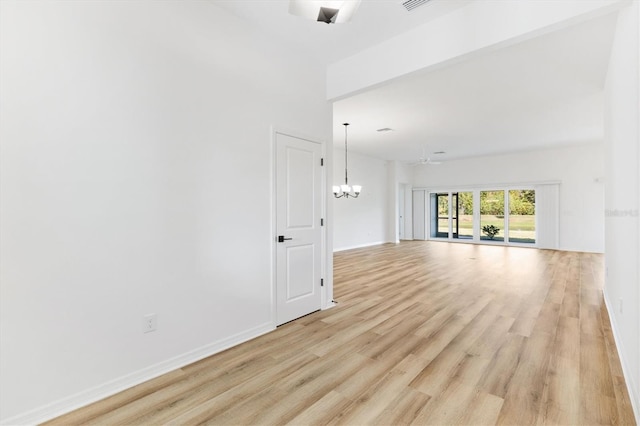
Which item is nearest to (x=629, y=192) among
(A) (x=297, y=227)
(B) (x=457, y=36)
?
(B) (x=457, y=36)

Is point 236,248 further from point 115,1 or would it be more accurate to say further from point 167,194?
point 115,1

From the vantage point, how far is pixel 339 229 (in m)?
9.05

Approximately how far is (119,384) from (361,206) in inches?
332

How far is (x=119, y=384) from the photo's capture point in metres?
2.06

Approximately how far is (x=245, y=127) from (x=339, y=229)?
6458mm

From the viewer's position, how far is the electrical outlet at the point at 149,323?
7.24ft

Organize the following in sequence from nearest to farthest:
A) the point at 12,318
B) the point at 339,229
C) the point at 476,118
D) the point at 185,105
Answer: the point at 12,318, the point at 185,105, the point at 476,118, the point at 339,229

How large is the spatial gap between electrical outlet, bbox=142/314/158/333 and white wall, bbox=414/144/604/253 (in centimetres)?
1081

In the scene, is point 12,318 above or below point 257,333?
above

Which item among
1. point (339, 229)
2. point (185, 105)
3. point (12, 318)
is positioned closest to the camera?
point (12, 318)

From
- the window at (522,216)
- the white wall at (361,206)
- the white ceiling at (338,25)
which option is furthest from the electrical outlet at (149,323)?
the window at (522,216)

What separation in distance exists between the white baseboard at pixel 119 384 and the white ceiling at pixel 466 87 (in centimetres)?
311

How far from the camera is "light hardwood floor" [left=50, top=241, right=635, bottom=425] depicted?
1821mm

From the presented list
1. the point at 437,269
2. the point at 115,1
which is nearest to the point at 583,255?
the point at 437,269
